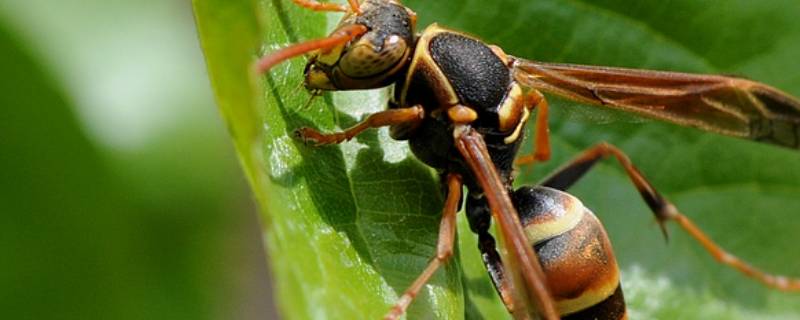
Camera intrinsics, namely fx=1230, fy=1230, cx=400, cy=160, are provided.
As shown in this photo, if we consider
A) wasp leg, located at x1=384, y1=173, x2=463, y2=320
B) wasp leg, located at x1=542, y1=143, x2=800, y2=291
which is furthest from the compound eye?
wasp leg, located at x1=542, y1=143, x2=800, y2=291

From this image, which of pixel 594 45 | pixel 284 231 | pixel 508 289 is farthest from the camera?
pixel 594 45

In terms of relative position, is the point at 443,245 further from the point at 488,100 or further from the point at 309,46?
the point at 309,46

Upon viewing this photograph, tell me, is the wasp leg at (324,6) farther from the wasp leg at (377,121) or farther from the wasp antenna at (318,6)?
the wasp leg at (377,121)

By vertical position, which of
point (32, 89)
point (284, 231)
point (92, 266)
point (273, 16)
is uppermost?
point (273, 16)

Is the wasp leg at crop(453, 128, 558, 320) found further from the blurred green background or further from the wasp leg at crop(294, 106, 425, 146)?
the blurred green background

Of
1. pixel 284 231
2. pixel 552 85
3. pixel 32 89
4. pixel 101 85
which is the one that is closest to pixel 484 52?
pixel 552 85

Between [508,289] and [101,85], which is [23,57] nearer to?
[101,85]

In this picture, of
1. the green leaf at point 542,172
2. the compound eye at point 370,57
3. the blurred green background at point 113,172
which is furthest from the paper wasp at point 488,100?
the blurred green background at point 113,172

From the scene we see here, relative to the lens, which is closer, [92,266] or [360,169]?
[360,169]
